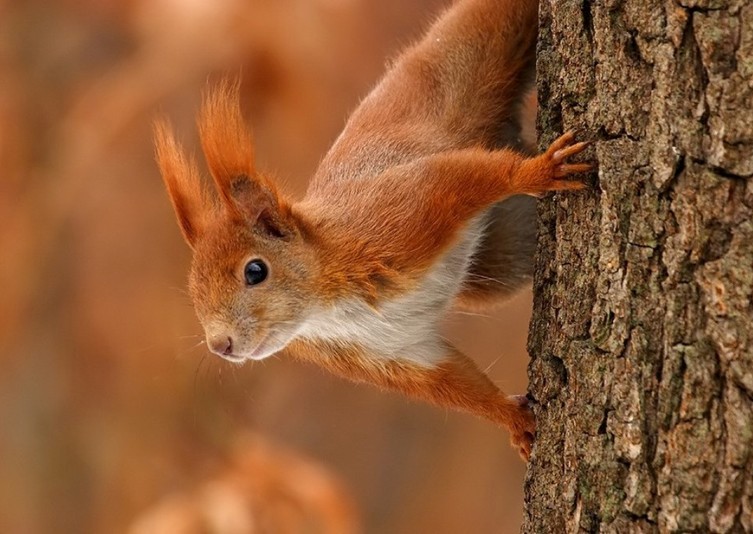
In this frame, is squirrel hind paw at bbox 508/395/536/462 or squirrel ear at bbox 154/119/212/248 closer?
squirrel hind paw at bbox 508/395/536/462

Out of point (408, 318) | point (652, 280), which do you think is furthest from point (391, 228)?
point (652, 280)

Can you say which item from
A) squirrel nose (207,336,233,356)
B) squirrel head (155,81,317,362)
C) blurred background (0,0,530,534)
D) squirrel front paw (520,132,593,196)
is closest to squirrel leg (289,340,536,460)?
squirrel head (155,81,317,362)

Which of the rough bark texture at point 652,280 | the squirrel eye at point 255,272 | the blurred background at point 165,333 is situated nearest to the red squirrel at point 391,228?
the squirrel eye at point 255,272

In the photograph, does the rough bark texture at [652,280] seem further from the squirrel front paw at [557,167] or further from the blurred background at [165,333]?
the blurred background at [165,333]

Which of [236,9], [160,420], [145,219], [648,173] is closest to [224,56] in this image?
[236,9]

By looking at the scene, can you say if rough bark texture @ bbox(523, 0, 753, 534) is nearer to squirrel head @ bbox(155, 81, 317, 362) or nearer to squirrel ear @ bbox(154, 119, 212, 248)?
squirrel head @ bbox(155, 81, 317, 362)

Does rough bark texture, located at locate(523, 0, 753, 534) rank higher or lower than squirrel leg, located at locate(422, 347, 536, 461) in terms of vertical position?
higher

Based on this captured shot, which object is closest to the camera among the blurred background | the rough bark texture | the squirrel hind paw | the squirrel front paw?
the rough bark texture

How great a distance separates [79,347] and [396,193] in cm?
274

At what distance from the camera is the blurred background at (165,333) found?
12.0ft

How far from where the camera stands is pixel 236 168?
2.02m

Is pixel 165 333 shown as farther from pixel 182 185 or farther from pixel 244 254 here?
pixel 244 254

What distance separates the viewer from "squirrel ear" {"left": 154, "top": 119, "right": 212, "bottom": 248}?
211 cm

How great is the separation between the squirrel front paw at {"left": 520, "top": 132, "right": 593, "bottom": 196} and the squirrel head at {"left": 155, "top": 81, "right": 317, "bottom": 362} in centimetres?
52
